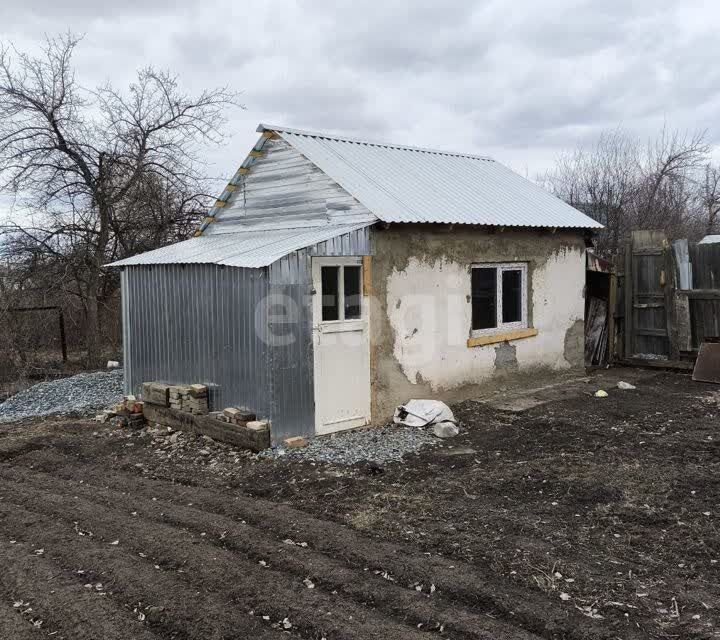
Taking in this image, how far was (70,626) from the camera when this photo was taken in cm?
370

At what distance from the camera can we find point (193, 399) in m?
8.05

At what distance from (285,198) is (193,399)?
10.3 feet

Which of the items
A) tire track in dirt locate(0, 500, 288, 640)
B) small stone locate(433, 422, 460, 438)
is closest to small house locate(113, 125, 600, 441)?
small stone locate(433, 422, 460, 438)

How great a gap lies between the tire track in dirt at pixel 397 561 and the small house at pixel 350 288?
5.41 feet

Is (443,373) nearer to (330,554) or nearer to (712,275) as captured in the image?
(330,554)

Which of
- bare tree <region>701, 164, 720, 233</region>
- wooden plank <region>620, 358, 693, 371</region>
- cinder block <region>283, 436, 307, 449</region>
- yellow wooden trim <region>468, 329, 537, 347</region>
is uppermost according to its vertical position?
bare tree <region>701, 164, 720, 233</region>

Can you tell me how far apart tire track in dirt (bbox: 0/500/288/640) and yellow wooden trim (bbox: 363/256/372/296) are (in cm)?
439

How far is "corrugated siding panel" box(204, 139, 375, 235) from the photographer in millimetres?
8508

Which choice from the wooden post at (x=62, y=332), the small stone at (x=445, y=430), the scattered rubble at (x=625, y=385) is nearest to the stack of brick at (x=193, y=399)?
the small stone at (x=445, y=430)

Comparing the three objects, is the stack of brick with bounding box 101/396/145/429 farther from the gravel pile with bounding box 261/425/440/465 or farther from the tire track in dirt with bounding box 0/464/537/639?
the tire track in dirt with bounding box 0/464/537/639

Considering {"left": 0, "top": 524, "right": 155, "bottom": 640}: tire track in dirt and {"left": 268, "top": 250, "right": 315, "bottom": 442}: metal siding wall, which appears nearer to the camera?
{"left": 0, "top": 524, "right": 155, "bottom": 640}: tire track in dirt

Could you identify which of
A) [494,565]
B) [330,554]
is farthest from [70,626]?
[494,565]

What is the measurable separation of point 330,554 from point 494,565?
3.82 ft

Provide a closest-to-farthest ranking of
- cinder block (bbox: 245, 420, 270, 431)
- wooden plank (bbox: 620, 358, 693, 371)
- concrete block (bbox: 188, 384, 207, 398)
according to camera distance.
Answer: cinder block (bbox: 245, 420, 270, 431) < concrete block (bbox: 188, 384, 207, 398) < wooden plank (bbox: 620, 358, 693, 371)
